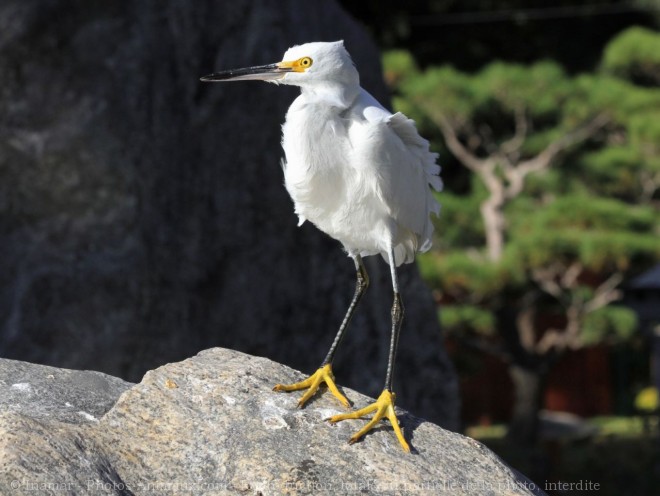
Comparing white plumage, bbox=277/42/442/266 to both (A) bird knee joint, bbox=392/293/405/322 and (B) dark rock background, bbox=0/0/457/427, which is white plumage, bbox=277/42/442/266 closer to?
(A) bird knee joint, bbox=392/293/405/322

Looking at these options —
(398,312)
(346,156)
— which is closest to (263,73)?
(346,156)

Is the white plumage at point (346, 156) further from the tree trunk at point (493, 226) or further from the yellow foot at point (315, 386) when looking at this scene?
the tree trunk at point (493, 226)

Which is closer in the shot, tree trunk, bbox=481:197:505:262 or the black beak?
the black beak

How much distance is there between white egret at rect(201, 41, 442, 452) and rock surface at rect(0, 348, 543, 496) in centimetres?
8

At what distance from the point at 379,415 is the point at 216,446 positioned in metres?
0.40

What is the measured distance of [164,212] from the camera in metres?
4.13

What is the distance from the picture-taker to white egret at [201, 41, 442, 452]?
8.20 ft

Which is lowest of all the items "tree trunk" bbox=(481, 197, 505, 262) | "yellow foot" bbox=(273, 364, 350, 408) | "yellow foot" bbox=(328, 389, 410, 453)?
"tree trunk" bbox=(481, 197, 505, 262)

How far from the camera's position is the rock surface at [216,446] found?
7.20 feet

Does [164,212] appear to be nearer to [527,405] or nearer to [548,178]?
[548,178]

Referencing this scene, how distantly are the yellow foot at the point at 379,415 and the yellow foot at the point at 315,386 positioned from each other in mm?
76

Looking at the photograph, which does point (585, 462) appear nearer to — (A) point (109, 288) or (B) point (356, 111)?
(A) point (109, 288)

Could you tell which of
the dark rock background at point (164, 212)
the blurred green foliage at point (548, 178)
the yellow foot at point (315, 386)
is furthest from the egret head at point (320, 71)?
the blurred green foliage at point (548, 178)

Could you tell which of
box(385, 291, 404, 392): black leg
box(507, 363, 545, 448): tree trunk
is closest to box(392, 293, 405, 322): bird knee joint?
box(385, 291, 404, 392): black leg
